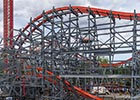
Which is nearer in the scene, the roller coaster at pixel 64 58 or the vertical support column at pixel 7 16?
the roller coaster at pixel 64 58

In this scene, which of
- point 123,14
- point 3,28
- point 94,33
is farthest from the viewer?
point 3,28

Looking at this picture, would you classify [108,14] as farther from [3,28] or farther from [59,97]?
[3,28]

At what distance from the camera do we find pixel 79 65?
23.8 m

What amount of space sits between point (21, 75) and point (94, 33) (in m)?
6.33

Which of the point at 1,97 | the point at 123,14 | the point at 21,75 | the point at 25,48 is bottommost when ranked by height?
the point at 1,97

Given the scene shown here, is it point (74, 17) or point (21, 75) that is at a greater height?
point (74, 17)

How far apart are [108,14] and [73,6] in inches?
143

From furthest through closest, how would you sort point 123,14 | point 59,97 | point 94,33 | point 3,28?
point 3,28
point 94,33
point 123,14
point 59,97

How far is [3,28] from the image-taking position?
133 ft

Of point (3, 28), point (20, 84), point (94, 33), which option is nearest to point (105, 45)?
point (94, 33)

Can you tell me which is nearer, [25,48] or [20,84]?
[20,84]

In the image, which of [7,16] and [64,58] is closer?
[64,58]

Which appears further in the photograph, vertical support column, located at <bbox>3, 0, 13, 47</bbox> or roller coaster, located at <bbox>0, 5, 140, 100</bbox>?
vertical support column, located at <bbox>3, 0, 13, 47</bbox>

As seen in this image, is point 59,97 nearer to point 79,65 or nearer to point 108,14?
point 79,65
